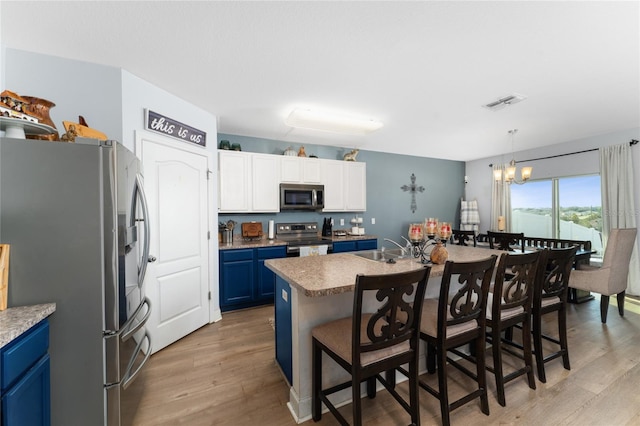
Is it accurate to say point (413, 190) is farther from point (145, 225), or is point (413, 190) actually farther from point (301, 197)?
point (145, 225)

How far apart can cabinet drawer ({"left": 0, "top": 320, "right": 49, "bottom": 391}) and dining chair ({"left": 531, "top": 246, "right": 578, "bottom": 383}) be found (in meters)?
2.95

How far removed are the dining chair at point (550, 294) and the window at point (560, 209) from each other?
3.15 meters

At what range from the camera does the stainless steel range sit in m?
3.79

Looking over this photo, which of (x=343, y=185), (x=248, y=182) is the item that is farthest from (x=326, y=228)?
(x=248, y=182)

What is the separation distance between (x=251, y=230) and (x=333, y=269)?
235 centimetres

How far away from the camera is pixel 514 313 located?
192 cm

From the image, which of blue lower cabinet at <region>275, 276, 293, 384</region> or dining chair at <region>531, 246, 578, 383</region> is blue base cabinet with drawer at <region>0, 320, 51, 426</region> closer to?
blue lower cabinet at <region>275, 276, 293, 384</region>

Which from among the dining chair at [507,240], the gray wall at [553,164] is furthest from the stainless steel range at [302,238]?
the gray wall at [553,164]

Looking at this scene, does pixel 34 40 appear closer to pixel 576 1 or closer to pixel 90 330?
pixel 90 330

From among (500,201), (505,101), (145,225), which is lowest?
(145,225)

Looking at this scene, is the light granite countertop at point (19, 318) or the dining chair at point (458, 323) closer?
Answer: the light granite countertop at point (19, 318)

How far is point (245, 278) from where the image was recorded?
349 centimetres

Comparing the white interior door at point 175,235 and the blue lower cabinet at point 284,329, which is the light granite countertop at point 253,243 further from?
the blue lower cabinet at point 284,329

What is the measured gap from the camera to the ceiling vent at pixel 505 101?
2.75m
